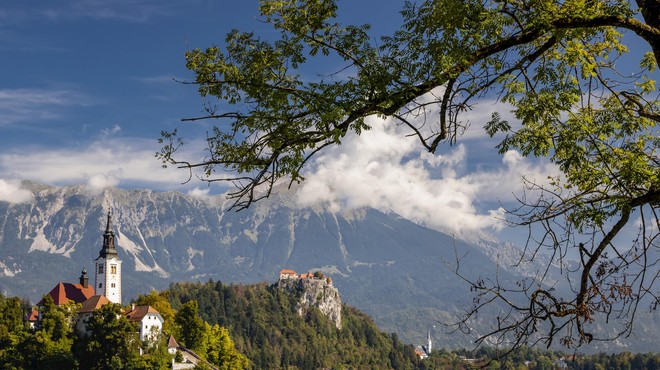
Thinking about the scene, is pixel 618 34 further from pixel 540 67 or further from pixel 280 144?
pixel 280 144

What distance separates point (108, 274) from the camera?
4988 inches

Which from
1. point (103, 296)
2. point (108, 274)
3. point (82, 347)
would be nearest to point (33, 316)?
point (103, 296)

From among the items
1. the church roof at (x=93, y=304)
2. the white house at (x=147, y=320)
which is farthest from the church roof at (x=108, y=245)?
the white house at (x=147, y=320)

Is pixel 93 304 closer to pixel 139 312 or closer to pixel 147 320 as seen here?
pixel 139 312

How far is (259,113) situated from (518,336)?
3458 millimetres

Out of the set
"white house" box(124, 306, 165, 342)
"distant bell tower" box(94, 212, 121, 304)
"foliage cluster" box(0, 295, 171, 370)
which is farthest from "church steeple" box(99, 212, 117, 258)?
"foliage cluster" box(0, 295, 171, 370)

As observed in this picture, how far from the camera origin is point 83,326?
294 ft

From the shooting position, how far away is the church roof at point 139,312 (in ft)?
297

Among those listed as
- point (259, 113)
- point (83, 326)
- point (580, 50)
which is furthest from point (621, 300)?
point (83, 326)

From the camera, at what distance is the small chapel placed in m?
90.3

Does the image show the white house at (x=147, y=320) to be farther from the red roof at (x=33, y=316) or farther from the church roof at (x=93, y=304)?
the red roof at (x=33, y=316)

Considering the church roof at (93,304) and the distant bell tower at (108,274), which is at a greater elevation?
the distant bell tower at (108,274)

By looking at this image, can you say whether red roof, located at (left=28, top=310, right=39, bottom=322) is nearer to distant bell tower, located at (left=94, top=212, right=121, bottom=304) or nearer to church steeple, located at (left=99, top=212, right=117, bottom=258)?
distant bell tower, located at (left=94, top=212, right=121, bottom=304)

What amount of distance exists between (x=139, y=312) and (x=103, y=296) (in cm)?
1112
